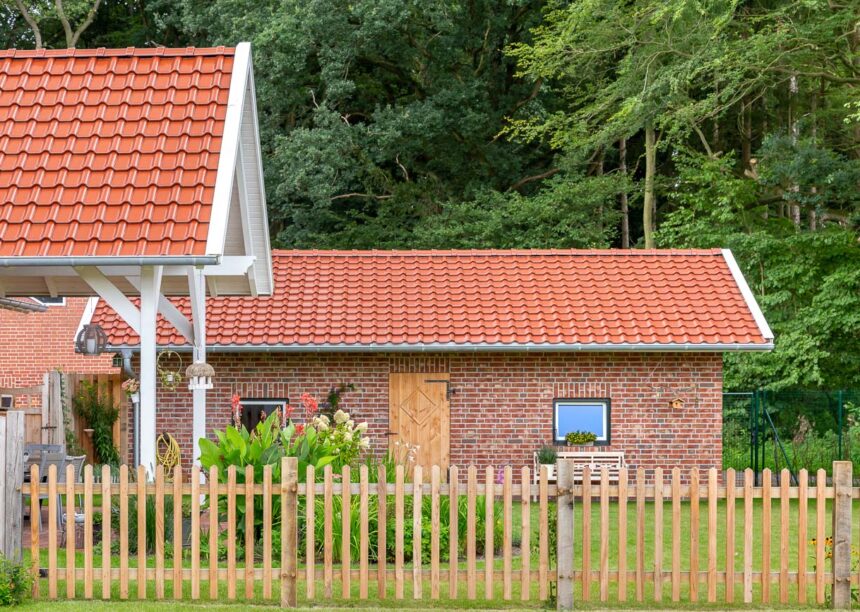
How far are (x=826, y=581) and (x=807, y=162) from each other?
60.6ft

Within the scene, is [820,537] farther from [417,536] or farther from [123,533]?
[123,533]

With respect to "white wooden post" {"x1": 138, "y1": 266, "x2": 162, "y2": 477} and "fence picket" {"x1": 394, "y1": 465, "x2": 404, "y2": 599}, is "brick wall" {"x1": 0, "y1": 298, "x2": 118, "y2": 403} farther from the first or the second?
"fence picket" {"x1": 394, "y1": 465, "x2": 404, "y2": 599}

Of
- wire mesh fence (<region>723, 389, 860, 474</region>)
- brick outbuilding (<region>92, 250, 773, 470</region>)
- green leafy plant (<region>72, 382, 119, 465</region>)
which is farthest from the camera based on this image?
wire mesh fence (<region>723, 389, 860, 474</region>)

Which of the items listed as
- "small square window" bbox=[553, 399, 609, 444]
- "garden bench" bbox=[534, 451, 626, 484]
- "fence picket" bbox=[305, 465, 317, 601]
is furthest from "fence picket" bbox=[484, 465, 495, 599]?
"small square window" bbox=[553, 399, 609, 444]

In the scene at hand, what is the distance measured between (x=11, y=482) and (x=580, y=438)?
1124 centimetres

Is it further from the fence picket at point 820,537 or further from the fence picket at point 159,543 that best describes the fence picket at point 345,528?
the fence picket at point 820,537

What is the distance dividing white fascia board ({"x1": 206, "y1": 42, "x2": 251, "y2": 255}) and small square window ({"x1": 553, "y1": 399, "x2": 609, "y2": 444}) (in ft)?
29.1

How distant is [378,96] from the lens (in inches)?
1344

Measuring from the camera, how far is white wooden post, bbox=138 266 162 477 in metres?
10.8

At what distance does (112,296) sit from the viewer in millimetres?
11117

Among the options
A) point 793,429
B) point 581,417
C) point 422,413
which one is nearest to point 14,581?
point 422,413

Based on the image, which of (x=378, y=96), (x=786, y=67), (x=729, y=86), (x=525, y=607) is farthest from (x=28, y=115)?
(x=378, y=96)

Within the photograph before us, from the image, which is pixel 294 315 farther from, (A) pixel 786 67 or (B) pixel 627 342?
(A) pixel 786 67

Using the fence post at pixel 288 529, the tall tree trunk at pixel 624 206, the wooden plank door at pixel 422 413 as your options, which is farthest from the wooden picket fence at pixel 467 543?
the tall tree trunk at pixel 624 206
